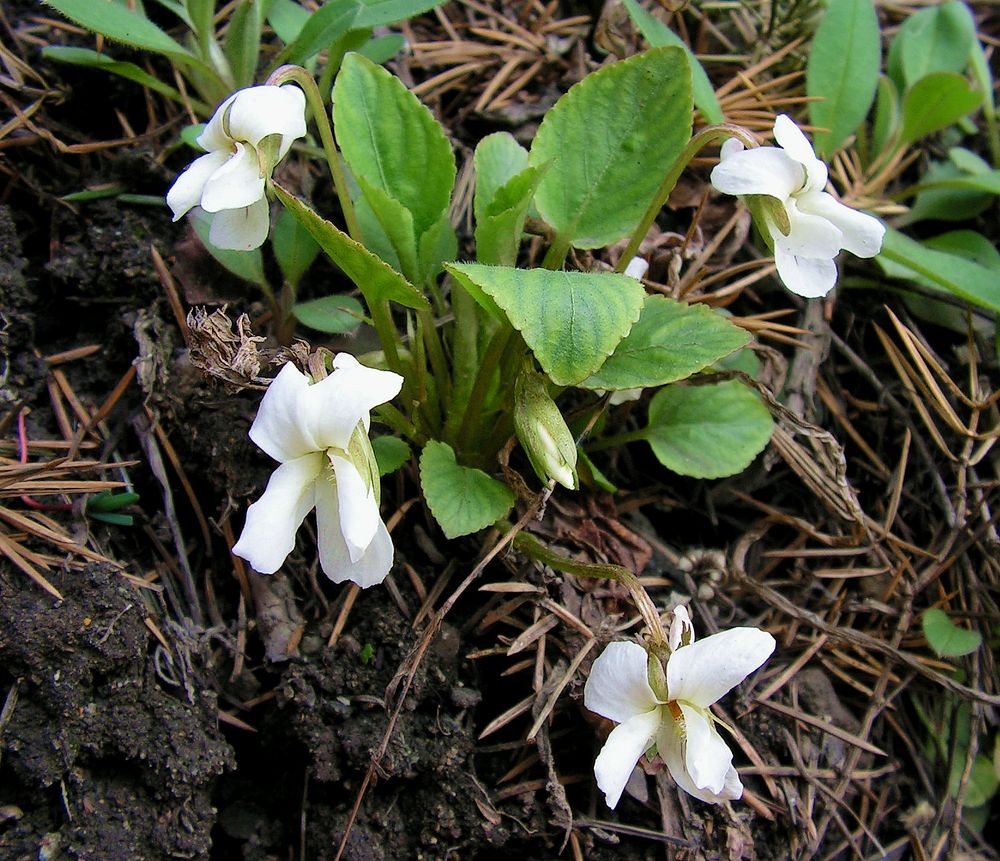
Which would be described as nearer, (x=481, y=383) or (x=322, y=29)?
(x=481, y=383)

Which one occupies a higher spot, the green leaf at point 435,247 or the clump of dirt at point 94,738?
the green leaf at point 435,247

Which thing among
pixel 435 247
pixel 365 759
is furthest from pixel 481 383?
pixel 365 759

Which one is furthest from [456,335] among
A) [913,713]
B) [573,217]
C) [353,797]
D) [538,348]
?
[913,713]

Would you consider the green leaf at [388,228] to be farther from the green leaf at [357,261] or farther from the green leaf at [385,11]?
the green leaf at [385,11]

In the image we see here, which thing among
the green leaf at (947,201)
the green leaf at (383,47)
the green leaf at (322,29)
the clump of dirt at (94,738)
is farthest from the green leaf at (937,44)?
the clump of dirt at (94,738)

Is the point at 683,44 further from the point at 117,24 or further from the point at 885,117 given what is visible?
the point at 117,24

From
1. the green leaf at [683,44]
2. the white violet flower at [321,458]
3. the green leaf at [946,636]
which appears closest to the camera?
the white violet flower at [321,458]

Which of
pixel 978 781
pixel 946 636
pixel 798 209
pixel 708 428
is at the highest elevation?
pixel 798 209
